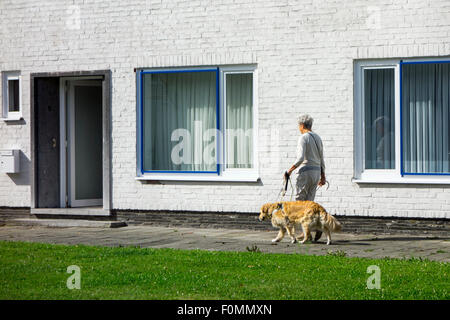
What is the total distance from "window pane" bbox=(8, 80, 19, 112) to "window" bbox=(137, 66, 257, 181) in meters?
2.96

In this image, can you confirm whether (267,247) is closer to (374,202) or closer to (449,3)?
(374,202)

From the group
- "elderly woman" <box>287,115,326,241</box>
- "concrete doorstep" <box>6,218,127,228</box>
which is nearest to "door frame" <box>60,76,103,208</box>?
"concrete doorstep" <box>6,218,127,228</box>

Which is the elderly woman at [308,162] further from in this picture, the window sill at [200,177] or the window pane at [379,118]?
the window sill at [200,177]

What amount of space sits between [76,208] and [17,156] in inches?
62.0

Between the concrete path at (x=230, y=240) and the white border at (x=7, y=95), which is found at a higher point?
the white border at (x=7, y=95)

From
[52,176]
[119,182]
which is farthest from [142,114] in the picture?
[52,176]

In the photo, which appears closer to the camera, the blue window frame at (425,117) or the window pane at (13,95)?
the blue window frame at (425,117)

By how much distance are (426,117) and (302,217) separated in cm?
326

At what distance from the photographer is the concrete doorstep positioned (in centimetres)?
1631

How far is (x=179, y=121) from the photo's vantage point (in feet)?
55.1

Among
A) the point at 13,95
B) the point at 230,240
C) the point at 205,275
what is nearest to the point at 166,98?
the point at 13,95

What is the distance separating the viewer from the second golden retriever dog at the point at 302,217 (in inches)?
508

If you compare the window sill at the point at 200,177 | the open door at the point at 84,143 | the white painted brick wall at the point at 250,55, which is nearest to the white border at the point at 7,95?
the white painted brick wall at the point at 250,55

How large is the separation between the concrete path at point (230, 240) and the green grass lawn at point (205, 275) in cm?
89
